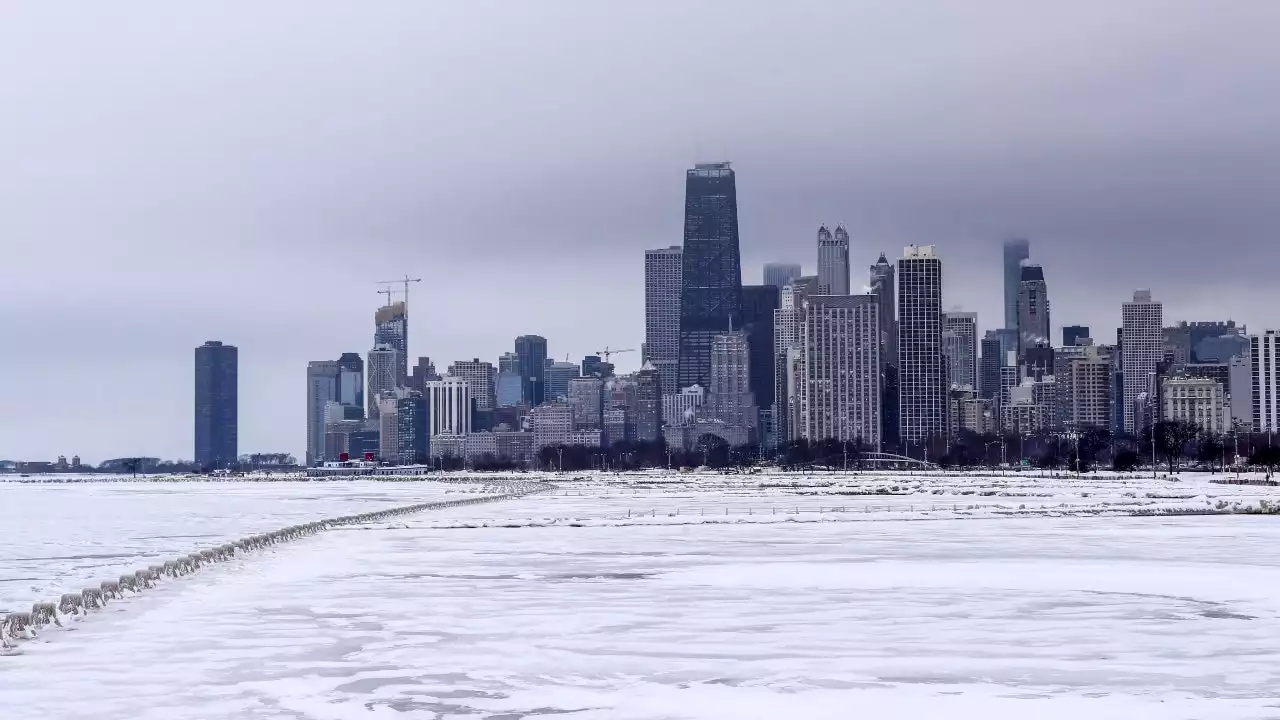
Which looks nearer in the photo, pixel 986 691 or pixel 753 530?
pixel 986 691

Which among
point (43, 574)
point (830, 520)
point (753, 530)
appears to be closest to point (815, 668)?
point (43, 574)

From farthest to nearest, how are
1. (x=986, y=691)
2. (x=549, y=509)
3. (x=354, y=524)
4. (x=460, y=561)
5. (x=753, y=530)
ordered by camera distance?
(x=549, y=509), (x=354, y=524), (x=753, y=530), (x=460, y=561), (x=986, y=691)

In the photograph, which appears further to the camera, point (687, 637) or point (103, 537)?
point (103, 537)

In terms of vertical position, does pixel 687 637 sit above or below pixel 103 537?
above

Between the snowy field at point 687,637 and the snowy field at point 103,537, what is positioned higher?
the snowy field at point 687,637

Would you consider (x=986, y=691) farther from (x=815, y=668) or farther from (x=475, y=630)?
(x=475, y=630)

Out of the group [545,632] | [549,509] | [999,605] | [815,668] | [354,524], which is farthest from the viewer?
[549,509]

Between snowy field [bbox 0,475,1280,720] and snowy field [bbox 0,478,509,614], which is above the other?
snowy field [bbox 0,475,1280,720]

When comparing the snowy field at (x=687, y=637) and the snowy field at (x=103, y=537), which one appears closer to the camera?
the snowy field at (x=687, y=637)
